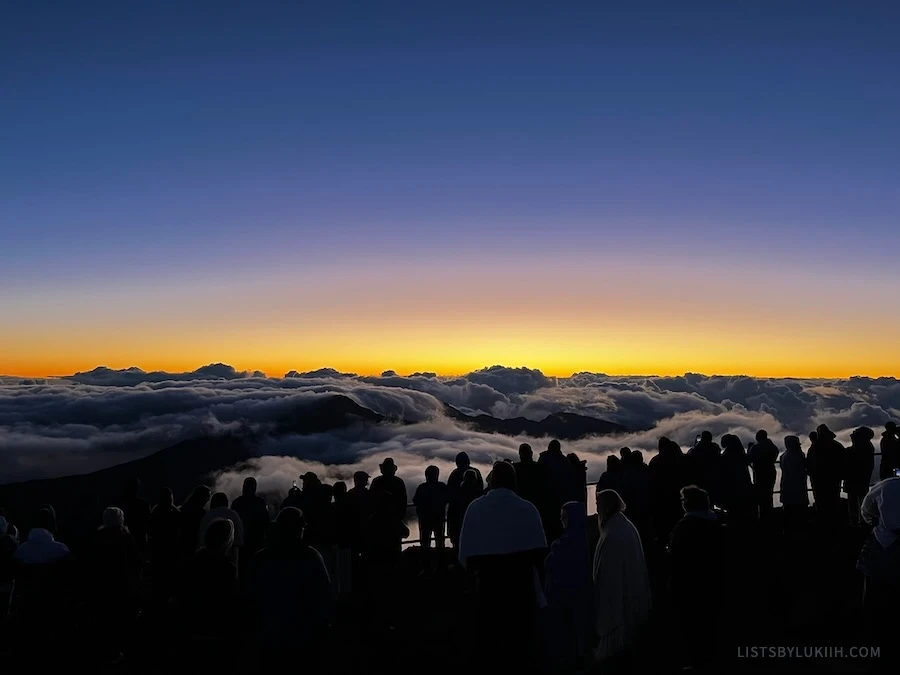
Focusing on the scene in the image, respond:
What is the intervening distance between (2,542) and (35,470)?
15256 cm

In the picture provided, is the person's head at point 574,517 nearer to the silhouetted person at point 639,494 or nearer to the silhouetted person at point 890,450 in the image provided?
the silhouetted person at point 639,494

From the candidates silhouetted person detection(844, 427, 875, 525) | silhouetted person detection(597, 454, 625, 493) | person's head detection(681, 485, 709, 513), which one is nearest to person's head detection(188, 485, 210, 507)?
person's head detection(681, 485, 709, 513)

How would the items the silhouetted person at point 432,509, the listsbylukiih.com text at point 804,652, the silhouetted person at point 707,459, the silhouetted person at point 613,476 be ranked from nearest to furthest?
the listsbylukiih.com text at point 804,652 → the silhouetted person at point 613,476 → the silhouetted person at point 432,509 → the silhouetted person at point 707,459

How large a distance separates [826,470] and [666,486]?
4.15 meters

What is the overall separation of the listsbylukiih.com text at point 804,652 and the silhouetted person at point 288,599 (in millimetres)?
4146

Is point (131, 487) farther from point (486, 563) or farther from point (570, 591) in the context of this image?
point (570, 591)

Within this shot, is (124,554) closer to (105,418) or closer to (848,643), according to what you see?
(848,643)

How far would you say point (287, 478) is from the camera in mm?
132750

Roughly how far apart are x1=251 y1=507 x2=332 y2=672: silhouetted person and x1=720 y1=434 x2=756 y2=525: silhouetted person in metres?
8.54

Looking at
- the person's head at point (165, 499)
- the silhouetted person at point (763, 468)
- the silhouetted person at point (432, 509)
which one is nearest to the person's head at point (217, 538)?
the person's head at point (165, 499)

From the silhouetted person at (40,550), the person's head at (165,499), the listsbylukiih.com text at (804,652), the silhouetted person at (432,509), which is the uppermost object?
the person's head at (165,499)

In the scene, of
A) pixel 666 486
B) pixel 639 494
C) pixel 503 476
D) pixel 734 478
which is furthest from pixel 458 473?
pixel 503 476

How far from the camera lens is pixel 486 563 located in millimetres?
4922

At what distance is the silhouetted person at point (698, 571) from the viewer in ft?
17.5
